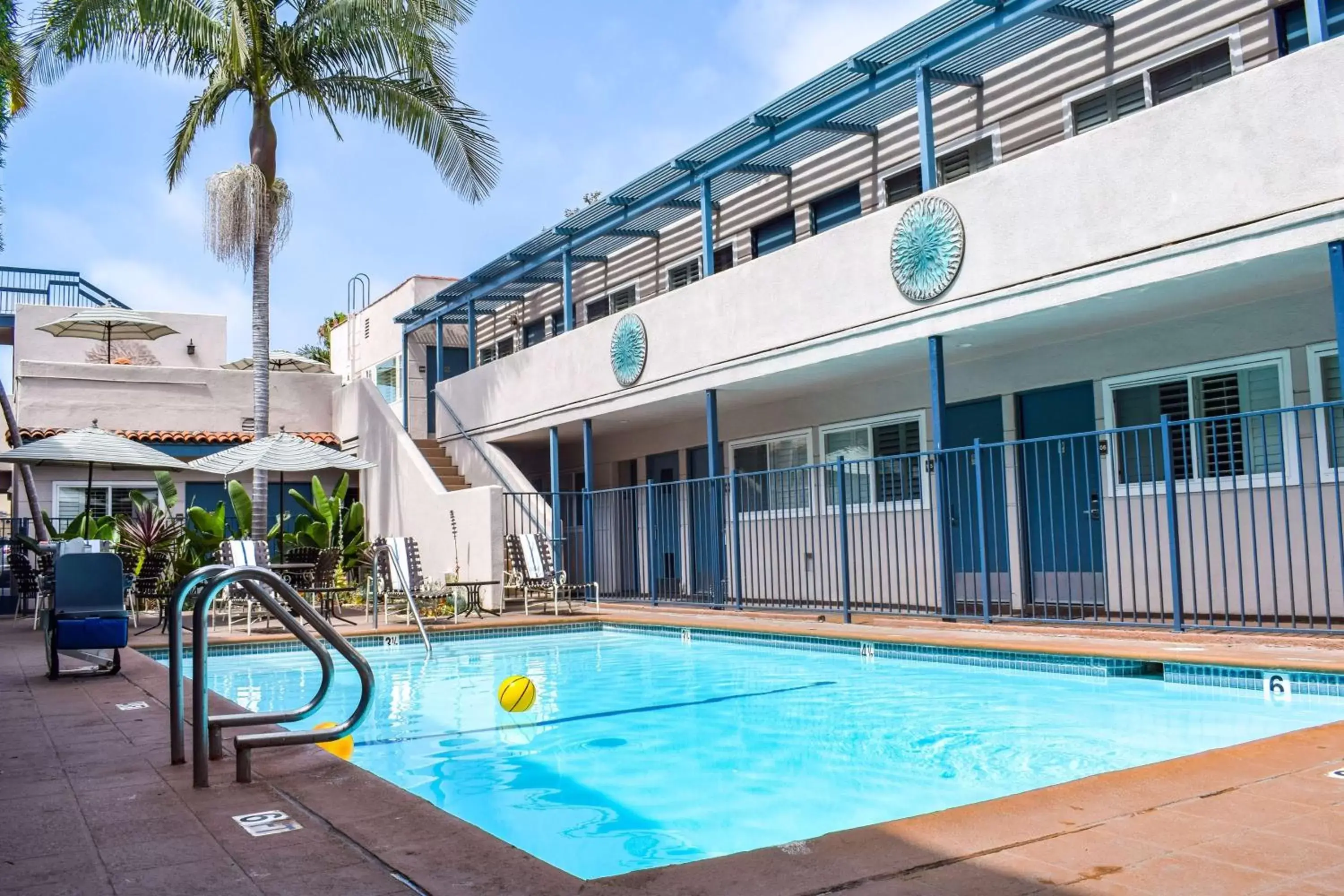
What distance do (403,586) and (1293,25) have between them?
11955mm

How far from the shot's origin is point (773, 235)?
54.5 ft

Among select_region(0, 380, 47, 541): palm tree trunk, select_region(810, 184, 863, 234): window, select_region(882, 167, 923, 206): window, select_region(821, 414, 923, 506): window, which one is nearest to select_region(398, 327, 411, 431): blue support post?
select_region(0, 380, 47, 541): palm tree trunk

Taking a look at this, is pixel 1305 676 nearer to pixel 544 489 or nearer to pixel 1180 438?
pixel 1180 438

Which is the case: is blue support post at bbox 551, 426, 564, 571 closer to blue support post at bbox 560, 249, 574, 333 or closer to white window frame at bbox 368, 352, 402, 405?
blue support post at bbox 560, 249, 574, 333

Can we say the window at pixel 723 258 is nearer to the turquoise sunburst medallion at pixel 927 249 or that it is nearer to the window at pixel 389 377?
the turquoise sunburst medallion at pixel 927 249

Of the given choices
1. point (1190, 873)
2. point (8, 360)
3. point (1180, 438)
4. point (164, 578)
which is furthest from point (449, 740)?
point (8, 360)

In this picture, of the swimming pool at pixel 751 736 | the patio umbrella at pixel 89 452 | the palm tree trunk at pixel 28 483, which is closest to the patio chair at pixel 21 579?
the palm tree trunk at pixel 28 483

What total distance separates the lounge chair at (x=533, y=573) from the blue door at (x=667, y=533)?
1052 mm

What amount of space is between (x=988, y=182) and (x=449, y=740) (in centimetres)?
744

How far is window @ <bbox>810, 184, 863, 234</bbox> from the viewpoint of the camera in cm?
1498

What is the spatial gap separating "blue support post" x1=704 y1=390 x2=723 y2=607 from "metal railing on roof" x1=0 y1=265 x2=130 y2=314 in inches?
854

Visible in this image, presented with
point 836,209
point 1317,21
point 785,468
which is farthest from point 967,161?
point 1317,21

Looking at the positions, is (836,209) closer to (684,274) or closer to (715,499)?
(684,274)

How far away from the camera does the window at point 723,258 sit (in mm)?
17672
